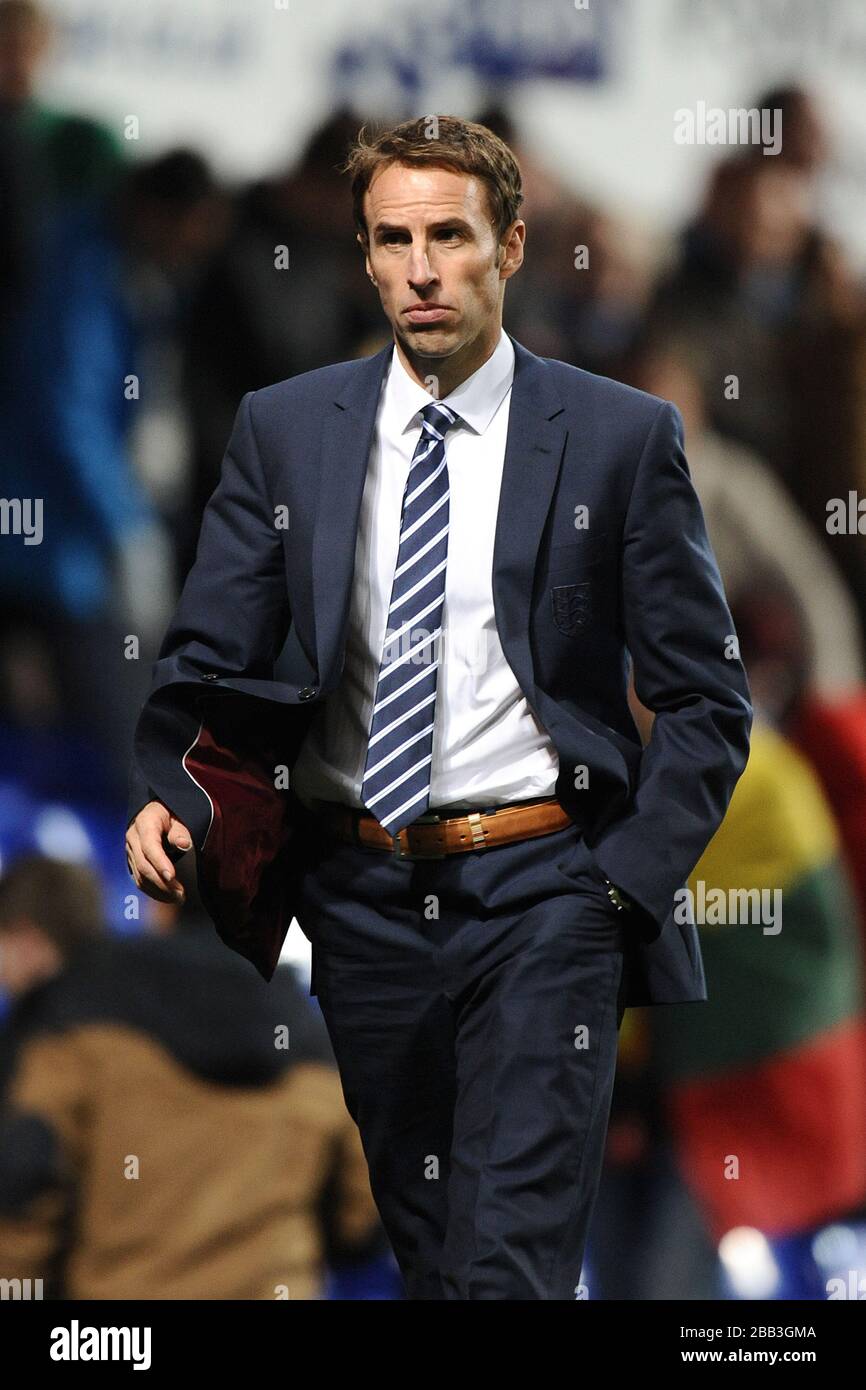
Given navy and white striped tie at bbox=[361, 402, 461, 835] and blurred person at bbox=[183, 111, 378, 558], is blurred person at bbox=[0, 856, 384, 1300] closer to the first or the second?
blurred person at bbox=[183, 111, 378, 558]

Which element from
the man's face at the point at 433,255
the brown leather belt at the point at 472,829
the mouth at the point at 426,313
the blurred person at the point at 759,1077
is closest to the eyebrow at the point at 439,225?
the man's face at the point at 433,255

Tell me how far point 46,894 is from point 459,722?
1926 millimetres

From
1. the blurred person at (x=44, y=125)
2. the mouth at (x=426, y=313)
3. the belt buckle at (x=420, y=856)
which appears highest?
the blurred person at (x=44, y=125)

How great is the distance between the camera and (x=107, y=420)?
461cm

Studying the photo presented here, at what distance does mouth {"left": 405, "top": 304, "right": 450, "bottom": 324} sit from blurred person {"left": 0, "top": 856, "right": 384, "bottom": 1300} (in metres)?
2.07

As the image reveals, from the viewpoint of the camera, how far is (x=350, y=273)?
4.64 m

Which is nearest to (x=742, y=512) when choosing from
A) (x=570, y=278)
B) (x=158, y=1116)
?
(x=570, y=278)

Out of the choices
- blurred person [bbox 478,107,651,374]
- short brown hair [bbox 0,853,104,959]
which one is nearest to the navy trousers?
short brown hair [bbox 0,853,104,959]

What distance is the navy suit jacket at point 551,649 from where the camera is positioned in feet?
9.65

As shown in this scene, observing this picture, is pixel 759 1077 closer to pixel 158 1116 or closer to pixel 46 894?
pixel 158 1116

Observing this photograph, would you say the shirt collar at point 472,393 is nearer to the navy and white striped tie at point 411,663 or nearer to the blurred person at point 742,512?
A: the navy and white striped tie at point 411,663

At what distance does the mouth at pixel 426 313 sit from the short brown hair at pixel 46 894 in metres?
2.07
